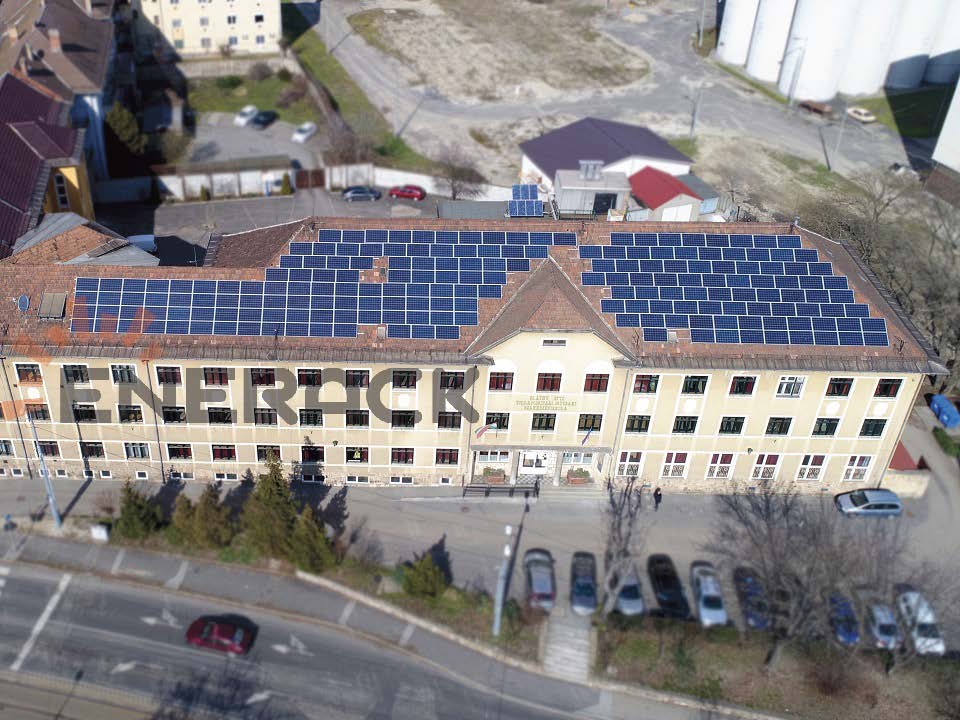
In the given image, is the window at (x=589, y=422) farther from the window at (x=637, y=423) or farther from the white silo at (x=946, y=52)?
the white silo at (x=946, y=52)

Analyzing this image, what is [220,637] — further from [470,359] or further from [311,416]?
[470,359]

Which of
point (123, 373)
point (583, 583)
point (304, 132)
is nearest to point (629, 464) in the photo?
point (583, 583)

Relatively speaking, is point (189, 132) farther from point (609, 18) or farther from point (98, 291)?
point (609, 18)

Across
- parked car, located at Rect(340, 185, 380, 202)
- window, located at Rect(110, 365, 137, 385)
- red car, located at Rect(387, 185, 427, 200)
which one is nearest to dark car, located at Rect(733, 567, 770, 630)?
window, located at Rect(110, 365, 137, 385)

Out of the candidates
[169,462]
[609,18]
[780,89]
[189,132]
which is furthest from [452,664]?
[609,18]

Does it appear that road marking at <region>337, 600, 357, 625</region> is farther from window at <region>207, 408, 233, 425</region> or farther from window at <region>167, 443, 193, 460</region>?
window at <region>167, 443, 193, 460</region>
